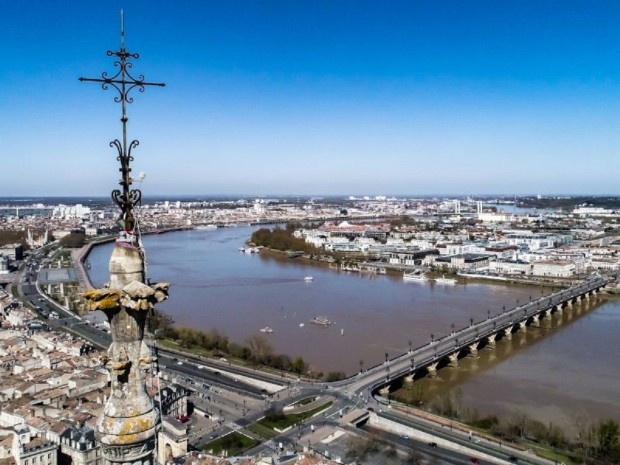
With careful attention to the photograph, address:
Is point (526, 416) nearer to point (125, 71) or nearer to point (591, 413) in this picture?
point (591, 413)

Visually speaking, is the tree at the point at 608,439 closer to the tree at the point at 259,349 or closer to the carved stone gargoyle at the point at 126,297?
the tree at the point at 259,349

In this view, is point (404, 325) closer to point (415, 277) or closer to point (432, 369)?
point (432, 369)

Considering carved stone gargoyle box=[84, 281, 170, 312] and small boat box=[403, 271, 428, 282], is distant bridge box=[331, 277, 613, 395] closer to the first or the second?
small boat box=[403, 271, 428, 282]

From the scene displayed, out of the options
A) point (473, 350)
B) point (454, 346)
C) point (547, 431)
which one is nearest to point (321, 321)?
point (454, 346)

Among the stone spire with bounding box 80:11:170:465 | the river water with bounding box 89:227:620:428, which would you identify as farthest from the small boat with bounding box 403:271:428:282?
the stone spire with bounding box 80:11:170:465

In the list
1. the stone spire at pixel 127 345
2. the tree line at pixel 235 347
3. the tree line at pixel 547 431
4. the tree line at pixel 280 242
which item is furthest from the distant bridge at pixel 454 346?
the tree line at pixel 280 242
